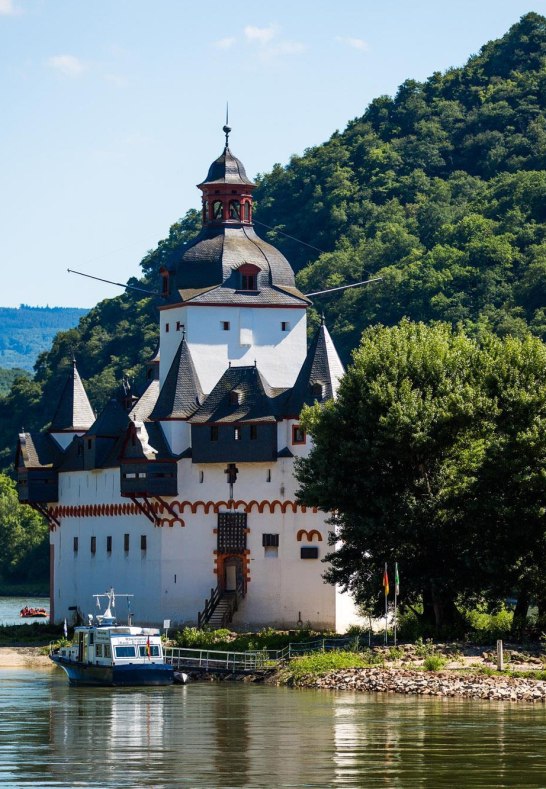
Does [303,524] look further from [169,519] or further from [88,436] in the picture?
[88,436]

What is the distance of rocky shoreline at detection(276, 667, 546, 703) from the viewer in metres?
65.8

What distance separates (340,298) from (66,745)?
10787cm

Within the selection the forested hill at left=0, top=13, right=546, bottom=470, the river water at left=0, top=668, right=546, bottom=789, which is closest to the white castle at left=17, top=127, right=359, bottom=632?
the river water at left=0, top=668, right=546, bottom=789

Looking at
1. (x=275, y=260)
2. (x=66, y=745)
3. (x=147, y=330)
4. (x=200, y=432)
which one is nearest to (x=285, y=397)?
(x=200, y=432)

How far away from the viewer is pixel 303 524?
296 feet

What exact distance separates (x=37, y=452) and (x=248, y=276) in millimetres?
15161

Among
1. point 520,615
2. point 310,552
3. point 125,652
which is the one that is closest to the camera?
point 125,652

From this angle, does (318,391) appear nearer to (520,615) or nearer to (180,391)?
(180,391)

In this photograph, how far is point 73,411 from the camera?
105688 mm

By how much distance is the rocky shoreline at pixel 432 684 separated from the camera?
6581 cm

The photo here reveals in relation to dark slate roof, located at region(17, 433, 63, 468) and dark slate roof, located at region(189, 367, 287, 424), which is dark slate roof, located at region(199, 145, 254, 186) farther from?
dark slate roof, located at region(17, 433, 63, 468)

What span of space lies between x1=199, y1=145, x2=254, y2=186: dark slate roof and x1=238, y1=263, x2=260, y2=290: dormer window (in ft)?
15.5

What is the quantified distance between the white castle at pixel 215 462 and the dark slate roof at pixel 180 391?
0.08 metres

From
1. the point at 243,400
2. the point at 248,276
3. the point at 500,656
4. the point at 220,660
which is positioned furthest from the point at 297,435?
the point at 500,656
